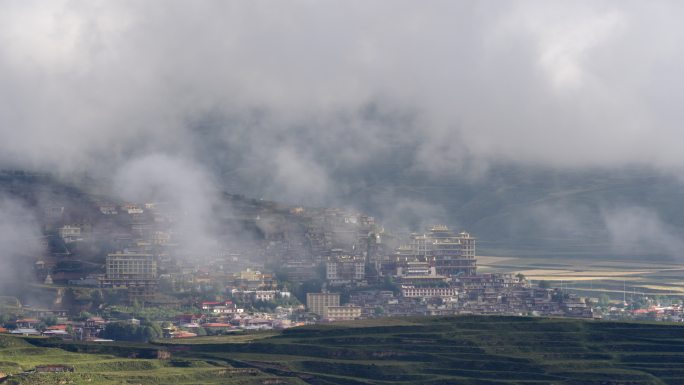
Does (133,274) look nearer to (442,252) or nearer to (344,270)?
(344,270)

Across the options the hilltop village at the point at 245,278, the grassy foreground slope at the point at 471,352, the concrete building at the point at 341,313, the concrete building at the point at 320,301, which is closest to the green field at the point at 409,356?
the grassy foreground slope at the point at 471,352

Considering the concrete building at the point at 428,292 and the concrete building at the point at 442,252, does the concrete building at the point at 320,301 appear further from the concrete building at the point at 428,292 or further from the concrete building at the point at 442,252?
the concrete building at the point at 442,252

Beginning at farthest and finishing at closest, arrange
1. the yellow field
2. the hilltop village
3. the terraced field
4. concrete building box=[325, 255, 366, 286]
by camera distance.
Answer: the yellow field → concrete building box=[325, 255, 366, 286] → the hilltop village → the terraced field

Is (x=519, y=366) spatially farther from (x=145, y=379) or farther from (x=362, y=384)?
(x=145, y=379)

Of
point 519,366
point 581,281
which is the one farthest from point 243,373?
point 581,281

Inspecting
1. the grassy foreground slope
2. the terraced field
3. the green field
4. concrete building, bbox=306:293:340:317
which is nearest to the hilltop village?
concrete building, bbox=306:293:340:317

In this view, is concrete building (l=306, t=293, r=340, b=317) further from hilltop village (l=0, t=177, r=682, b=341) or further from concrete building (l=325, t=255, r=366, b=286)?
concrete building (l=325, t=255, r=366, b=286)

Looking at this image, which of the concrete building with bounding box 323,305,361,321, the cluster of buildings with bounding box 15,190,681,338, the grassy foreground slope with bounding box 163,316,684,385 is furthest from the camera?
the cluster of buildings with bounding box 15,190,681,338
